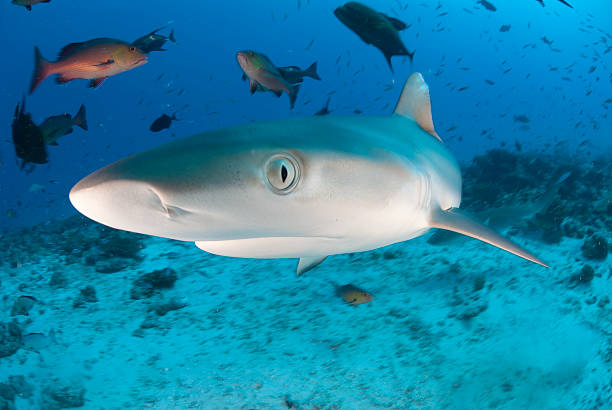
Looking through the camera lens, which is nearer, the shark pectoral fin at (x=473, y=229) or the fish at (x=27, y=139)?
the shark pectoral fin at (x=473, y=229)

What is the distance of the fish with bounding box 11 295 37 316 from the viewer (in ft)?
15.9

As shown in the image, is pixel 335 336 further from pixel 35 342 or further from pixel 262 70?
pixel 35 342

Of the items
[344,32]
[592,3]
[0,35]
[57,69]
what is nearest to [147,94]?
[0,35]

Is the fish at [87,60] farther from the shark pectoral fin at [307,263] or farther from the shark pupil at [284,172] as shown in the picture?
the shark pupil at [284,172]

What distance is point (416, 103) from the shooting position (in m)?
2.82

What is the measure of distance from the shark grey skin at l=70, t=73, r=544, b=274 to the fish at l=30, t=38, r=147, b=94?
297 centimetres

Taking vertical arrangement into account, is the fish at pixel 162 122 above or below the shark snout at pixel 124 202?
below

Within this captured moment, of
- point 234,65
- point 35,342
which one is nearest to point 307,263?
point 35,342

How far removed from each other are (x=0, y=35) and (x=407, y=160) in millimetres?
81133

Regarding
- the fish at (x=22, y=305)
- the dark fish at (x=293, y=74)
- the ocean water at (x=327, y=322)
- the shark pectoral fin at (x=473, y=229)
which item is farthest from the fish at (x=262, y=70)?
the fish at (x=22, y=305)

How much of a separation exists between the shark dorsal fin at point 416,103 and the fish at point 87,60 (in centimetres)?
270

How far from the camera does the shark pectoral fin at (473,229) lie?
1638 millimetres

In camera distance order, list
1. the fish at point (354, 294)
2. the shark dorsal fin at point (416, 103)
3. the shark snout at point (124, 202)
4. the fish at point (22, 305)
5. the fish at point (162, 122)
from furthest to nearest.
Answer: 1. the fish at point (162, 122)
2. the fish at point (22, 305)
3. the fish at point (354, 294)
4. the shark dorsal fin at point (416, 103)
5. the shark snout at point (124, 202)

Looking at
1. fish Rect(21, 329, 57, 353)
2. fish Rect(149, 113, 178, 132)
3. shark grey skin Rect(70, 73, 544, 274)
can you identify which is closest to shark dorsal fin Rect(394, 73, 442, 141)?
shark grey skin Rect(70, 73, 544, 274)
